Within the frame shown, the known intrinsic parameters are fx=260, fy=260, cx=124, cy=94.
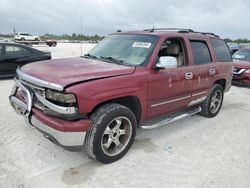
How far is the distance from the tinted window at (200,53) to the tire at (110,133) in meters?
2.11

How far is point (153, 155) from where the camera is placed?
4004mm

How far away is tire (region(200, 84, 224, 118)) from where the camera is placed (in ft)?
19.0

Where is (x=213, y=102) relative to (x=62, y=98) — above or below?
below

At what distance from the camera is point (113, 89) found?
3510 mm

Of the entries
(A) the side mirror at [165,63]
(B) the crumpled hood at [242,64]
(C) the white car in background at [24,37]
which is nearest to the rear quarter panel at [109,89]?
(A) the side mirror at [165,63]

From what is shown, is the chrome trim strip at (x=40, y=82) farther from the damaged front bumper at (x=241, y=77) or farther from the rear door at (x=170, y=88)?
the damaged front bumper at (x=241, y=77)

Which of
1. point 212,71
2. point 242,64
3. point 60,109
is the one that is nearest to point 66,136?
point 60,109

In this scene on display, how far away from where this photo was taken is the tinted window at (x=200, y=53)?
5137 mm

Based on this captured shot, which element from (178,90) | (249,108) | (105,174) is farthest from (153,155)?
(249,108)

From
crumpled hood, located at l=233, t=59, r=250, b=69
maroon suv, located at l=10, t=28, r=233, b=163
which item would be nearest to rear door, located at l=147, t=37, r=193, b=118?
maroon suv, located at l=10, t=28, r=233, b=163

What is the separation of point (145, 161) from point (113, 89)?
3.87 feet

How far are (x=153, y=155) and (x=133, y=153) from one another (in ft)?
1.02

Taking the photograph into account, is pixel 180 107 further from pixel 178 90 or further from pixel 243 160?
pixel 243 160

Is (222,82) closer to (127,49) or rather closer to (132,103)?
(127,49)
